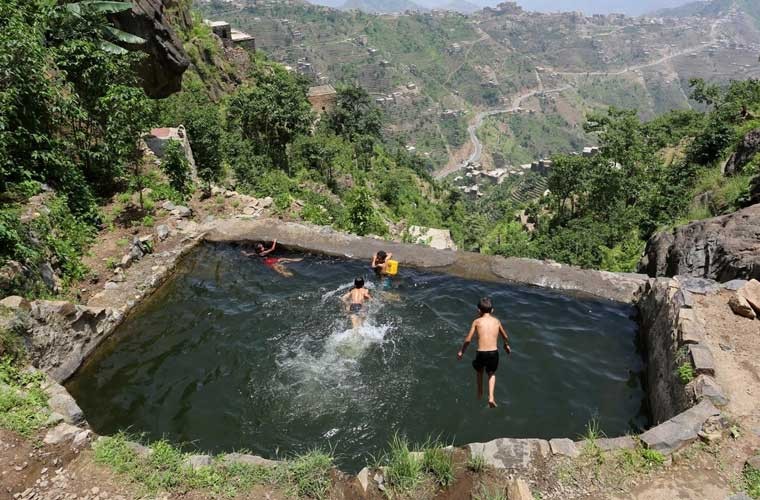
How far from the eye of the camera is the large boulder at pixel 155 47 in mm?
18391

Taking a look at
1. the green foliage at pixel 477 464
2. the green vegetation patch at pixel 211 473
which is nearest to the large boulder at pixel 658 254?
the green foliage at pixel 477 464

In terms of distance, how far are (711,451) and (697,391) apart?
989mm

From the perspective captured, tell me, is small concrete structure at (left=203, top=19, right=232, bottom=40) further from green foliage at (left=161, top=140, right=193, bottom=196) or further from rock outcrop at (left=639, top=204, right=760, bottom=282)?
rock outcrop at (left=639, top=204, right=760, bottom=282)

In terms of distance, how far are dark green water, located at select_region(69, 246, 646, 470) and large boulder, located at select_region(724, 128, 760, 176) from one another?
29.5 ft

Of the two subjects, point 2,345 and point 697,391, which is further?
point 2,345

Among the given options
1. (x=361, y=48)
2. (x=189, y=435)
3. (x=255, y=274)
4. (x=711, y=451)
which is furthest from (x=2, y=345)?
(x=361, y=48)

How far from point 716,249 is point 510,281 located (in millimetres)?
4704

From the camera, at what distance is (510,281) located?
11711 mm

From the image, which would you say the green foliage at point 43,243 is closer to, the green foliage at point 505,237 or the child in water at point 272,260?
the child in water at point 272,260

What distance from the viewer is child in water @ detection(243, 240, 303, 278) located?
1226 centimetres

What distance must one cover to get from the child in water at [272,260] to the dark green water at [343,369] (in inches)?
14.4

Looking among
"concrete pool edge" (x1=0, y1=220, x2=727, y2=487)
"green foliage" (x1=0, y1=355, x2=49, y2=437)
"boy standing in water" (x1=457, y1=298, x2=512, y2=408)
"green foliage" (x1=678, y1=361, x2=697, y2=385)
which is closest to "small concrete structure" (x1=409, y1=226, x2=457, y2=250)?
"concrete pool edge" (x1=0, y1=220, x2=727, y2=487)

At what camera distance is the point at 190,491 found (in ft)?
17.6

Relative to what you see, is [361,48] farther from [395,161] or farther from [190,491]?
[190,491]
